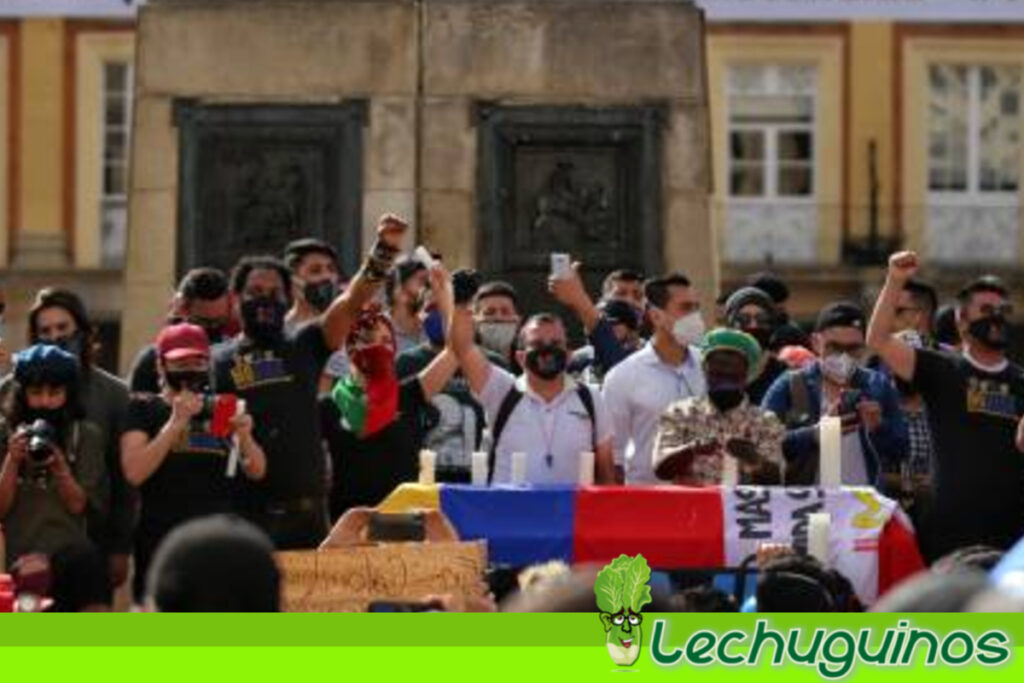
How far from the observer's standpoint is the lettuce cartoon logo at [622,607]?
6996mm

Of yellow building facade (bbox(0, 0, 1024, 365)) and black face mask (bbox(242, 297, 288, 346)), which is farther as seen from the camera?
yellow building facade (bbox(0, 0, 1024, 365))

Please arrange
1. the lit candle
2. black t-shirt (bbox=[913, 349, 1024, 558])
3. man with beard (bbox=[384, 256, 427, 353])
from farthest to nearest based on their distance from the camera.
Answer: man with beard (bbox=[384, 256, 427, 353]) → black t-shirt (bbox=[913, 349, 1024, 558]) → the lit candle

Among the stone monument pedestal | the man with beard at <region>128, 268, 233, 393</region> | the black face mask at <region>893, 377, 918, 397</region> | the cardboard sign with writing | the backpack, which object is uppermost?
the stone monument pedestal

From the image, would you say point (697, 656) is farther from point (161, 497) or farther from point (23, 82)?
point (23, 82)

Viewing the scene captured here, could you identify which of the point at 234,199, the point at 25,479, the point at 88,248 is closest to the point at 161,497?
the point at 25,479

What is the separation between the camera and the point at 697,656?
23.0 ft

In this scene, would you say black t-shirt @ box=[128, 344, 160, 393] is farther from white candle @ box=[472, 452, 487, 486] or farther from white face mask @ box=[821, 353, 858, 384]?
white face mask @ box=[821, 353, 858, 384]

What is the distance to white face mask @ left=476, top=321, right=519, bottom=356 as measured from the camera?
16156 mm

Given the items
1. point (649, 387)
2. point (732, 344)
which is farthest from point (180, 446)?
point (649, 387)

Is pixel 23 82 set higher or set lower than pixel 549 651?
higher

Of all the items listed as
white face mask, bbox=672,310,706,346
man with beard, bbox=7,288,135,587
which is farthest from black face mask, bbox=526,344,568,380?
man with beard, bbox=7,288,135,587

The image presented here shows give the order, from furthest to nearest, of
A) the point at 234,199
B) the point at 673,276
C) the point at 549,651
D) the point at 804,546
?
the point at 234,199
the point at 673,276
the point at 804,546
the point at 549,651

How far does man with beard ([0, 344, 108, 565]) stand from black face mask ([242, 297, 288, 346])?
2.06ft

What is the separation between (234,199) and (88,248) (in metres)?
30.6
